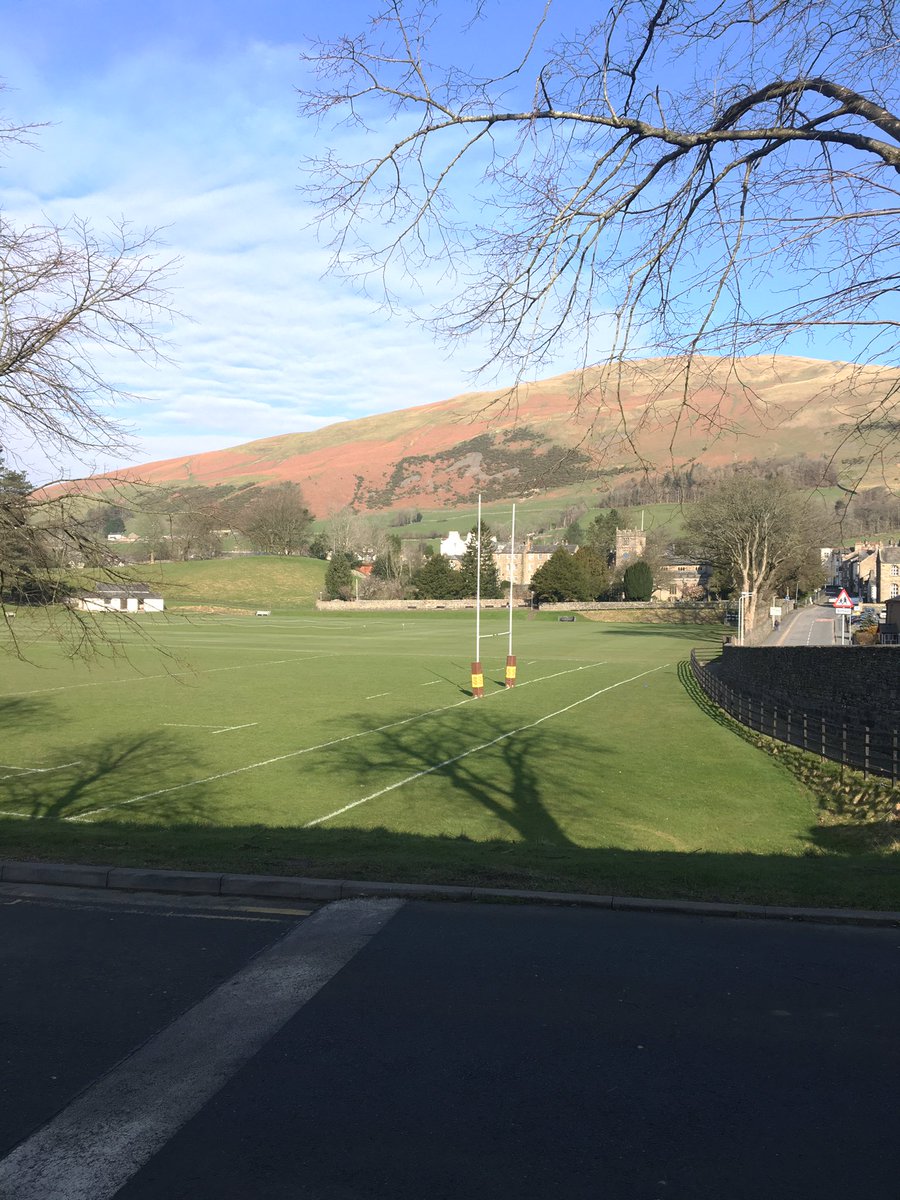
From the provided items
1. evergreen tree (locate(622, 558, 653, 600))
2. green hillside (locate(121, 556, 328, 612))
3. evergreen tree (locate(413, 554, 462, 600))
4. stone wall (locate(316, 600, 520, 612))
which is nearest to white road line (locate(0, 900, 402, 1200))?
green hillside (locate(121, 556, 328, 612))

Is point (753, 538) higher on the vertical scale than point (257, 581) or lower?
higher

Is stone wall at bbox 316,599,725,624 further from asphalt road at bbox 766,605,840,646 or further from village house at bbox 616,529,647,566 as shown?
village house at bbox 616,529,647,566

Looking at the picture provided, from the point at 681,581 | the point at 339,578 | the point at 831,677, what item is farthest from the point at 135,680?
the point at 681,581

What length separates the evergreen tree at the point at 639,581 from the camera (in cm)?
13088

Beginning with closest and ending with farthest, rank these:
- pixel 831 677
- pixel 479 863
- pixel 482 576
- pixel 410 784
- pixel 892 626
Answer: pixel 479 863, pixel 410 784, pixel 831 677, pixel 892 626, pixel 482 576

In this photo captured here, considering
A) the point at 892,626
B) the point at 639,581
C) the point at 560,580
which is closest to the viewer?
the point at 892,626

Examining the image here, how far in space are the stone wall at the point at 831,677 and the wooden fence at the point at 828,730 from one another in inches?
8.0

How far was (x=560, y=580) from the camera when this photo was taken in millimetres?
123438

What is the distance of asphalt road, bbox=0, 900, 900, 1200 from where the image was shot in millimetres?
3857

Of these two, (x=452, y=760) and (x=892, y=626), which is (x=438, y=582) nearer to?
(x=892, y=626)

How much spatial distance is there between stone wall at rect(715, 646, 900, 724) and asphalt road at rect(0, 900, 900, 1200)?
15041 mm

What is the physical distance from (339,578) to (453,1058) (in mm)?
128623

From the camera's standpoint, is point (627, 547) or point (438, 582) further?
point (627, 547)

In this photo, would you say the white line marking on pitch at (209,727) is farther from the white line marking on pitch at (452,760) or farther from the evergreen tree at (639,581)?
the evergreen tree at (639,581)
